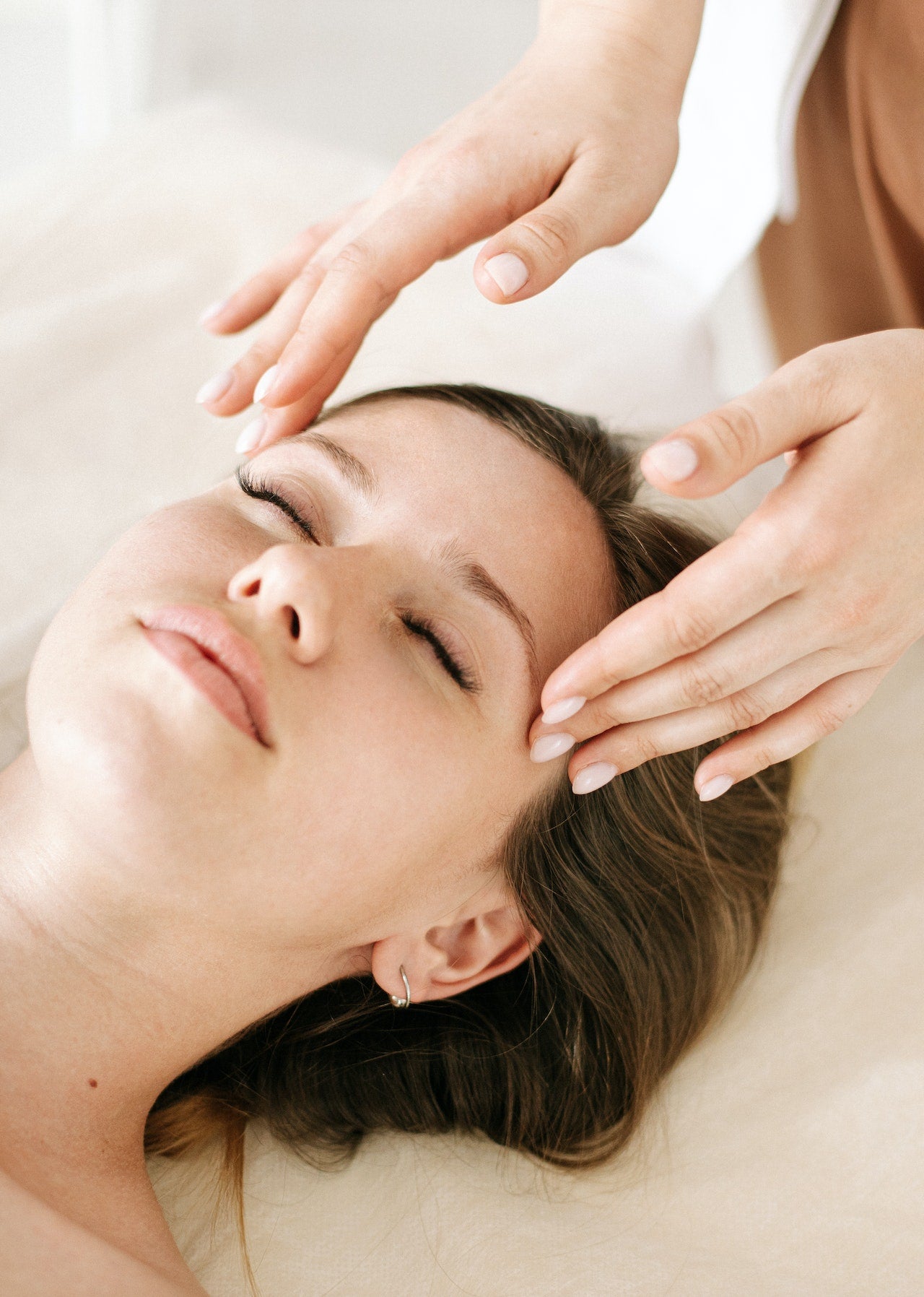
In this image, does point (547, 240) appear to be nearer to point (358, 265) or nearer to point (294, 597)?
point (358, 265)

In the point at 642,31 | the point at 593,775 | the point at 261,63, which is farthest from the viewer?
the point at 261,63

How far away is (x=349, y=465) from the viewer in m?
1.27

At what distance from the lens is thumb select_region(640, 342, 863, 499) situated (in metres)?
1.00

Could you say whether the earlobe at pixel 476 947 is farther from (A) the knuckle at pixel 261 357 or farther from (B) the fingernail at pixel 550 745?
(A) the knuckle at pixel 261 357

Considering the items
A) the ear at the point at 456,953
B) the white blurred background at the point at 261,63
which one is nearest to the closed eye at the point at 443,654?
the ear at the point at 456,953

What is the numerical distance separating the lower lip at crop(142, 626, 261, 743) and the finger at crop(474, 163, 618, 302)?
508mm

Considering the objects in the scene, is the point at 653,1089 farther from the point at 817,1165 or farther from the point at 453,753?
the point at 453,753

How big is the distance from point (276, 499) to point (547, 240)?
432 mm

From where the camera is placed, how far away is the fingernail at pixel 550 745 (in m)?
1.18

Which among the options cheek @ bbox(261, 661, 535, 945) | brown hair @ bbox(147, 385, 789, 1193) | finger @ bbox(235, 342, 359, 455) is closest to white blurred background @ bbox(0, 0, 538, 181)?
finger @ bbox(235, 342, 359, 455)

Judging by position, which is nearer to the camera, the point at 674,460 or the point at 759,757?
the point at 674,460

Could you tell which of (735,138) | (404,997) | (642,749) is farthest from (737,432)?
(735,138)

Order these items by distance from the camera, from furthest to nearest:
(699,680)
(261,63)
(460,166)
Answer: (261,63) → (460,166) → (699,680)

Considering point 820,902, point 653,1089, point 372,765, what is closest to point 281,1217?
point 653,1089
